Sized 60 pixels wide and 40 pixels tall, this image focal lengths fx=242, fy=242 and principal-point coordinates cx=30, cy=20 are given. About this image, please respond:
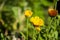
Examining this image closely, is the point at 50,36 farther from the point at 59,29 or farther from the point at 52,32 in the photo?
the point at 59,29

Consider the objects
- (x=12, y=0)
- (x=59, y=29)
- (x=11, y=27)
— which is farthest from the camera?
(x=12, y=0)

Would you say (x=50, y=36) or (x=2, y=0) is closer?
(x=50, y=36)

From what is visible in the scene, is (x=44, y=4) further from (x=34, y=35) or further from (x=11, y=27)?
(x=34, y=35)

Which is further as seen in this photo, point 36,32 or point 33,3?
point 33,3

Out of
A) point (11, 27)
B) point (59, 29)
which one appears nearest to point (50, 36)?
point (59, 29)

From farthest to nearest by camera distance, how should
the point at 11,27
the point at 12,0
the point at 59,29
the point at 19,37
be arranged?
1. the point at 12,0
2. the point at 11,27
3. the point at 59,29
4. the point at 19,37

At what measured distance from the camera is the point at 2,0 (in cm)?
276

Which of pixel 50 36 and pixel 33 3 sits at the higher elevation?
pixel 33 3

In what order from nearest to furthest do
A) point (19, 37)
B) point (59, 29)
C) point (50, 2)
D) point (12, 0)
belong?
point (19, 37) < point (59, 29) < point (12, 0) < point (50, 2)

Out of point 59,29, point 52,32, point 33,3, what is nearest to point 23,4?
point 33,3

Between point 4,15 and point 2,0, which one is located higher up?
point 2,0

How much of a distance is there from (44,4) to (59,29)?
41.9 inches

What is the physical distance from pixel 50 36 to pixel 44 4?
1274 millimetres

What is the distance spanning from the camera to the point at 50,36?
1604mm
